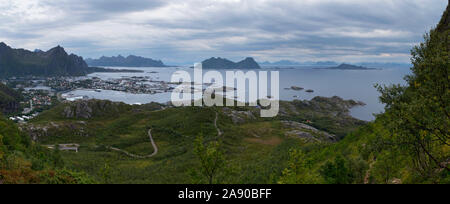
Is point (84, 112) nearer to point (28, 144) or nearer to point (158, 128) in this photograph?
point (158, 128)

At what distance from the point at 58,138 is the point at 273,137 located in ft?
288

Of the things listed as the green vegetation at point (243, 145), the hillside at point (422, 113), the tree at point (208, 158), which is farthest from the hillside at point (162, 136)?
the hillside at point (422, 113)

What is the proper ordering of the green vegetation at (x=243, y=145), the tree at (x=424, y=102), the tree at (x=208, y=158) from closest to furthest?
the tree at (x=424, y=102)
the green vegetation at (x=243, y=145)
the tree at (x=208, y=158)

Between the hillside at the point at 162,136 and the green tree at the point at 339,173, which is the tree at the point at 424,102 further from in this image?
the hillside at the point at 162,136

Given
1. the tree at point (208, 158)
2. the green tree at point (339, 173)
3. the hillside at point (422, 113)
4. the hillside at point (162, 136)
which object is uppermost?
the hillside at point (422, 113)

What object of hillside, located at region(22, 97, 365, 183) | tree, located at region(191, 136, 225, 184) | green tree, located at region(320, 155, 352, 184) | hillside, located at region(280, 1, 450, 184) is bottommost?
hillside, located at region(22, 97, 365, 183)

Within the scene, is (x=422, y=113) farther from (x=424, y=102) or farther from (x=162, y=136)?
(x=162, y=136)

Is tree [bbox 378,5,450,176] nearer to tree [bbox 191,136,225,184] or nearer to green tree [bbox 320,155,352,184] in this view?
green tree [bbox 320,155,352,184]

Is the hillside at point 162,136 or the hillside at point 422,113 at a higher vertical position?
the hillside at point 422,113

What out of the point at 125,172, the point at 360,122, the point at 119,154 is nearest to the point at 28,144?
the point at 125,172

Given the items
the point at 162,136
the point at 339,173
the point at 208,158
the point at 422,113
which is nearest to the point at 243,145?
the point at 162,136

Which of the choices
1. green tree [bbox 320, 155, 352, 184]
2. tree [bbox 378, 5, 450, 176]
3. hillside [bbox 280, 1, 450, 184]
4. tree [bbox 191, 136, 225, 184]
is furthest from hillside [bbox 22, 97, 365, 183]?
tree [bbox 378, 5, 450, 176]

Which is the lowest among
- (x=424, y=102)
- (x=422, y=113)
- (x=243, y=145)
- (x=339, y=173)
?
(x=243, y=145)
